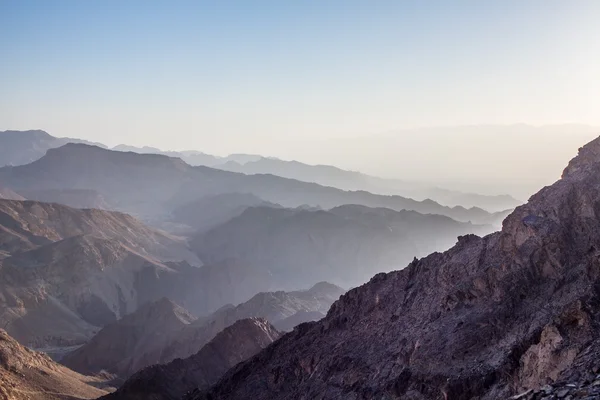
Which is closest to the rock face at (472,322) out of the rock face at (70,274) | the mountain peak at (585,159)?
the mountain peak at (585,159)

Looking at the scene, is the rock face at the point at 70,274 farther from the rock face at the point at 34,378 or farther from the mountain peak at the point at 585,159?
the mountain peak at the point at 585,159

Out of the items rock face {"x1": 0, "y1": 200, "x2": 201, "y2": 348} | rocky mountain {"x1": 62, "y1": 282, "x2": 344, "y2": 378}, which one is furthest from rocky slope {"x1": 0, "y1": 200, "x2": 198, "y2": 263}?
rocky mountain {"x1": 62, "y1": 282, "x2": 344, "y2": 378}

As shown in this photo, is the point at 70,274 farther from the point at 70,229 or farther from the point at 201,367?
the point at 201,367

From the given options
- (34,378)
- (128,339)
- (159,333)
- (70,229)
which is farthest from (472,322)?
(70,229)

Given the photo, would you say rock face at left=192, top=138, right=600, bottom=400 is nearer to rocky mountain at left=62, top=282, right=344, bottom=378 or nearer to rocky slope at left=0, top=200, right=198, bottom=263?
rocky mountain at left=62, top=282, right=344, bottom=378

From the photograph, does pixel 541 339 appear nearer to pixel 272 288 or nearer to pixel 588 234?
pixel 588 234

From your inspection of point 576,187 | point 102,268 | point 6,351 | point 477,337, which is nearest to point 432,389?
point 477,337
